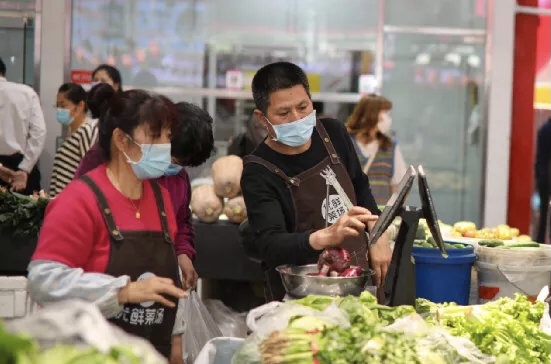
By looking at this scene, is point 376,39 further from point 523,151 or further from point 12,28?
point 12,28

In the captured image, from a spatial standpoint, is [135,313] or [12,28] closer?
[135,313]

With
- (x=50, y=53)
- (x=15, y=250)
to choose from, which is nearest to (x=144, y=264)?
(x=15, y=250)

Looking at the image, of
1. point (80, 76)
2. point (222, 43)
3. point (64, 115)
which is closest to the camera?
point (64, 115)

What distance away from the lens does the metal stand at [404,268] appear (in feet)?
11.1

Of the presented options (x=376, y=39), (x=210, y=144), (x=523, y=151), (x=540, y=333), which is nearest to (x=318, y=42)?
(x=376, y=39)

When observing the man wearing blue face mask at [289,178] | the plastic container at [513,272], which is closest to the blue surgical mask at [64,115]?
the man wearing blue face mask at [289,178]

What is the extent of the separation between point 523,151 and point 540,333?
701cm

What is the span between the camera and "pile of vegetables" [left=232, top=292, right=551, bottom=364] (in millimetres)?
2660

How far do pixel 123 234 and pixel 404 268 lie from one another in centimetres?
99

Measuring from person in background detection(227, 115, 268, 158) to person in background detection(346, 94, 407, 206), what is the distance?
0.76 metres

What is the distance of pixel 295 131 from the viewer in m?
3.78

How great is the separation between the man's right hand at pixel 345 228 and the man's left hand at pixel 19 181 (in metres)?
5.38

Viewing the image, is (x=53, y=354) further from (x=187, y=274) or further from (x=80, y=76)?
(x=80, y=76)

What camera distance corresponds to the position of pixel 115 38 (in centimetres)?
→ 1016
